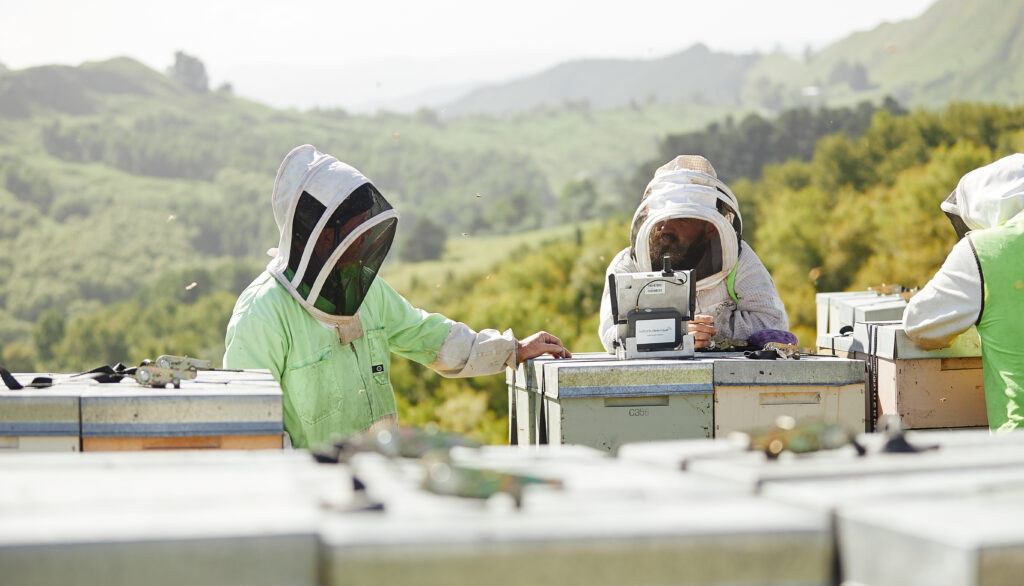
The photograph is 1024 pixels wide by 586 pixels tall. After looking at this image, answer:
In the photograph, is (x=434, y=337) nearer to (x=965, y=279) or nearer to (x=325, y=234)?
(x=325, y=234)

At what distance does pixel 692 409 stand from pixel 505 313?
1110 inches

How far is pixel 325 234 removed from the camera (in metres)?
4.73

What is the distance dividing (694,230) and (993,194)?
4.69ft

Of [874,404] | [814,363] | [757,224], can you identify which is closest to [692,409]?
[814,363]

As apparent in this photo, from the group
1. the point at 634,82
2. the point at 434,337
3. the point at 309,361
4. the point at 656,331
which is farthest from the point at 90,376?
the point at 634,82

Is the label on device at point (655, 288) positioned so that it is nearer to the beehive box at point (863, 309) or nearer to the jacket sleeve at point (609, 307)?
the jacket sleeve at point (609, 307)

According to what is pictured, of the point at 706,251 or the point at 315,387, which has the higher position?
the point at 706,251

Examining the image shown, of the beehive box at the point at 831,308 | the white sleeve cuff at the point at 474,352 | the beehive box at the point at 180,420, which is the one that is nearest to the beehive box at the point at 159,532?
the beehive box at the point at 180,420

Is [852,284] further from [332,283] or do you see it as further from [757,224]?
[332,283]

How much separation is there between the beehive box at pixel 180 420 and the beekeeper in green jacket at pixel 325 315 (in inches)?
43.1

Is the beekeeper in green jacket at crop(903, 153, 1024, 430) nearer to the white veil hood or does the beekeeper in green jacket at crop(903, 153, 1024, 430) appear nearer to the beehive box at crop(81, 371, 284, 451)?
the white veil hood

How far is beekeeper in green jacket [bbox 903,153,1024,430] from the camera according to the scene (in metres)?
4.23

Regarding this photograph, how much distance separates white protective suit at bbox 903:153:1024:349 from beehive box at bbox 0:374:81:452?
10.9ft

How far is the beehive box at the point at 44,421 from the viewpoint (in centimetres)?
320
